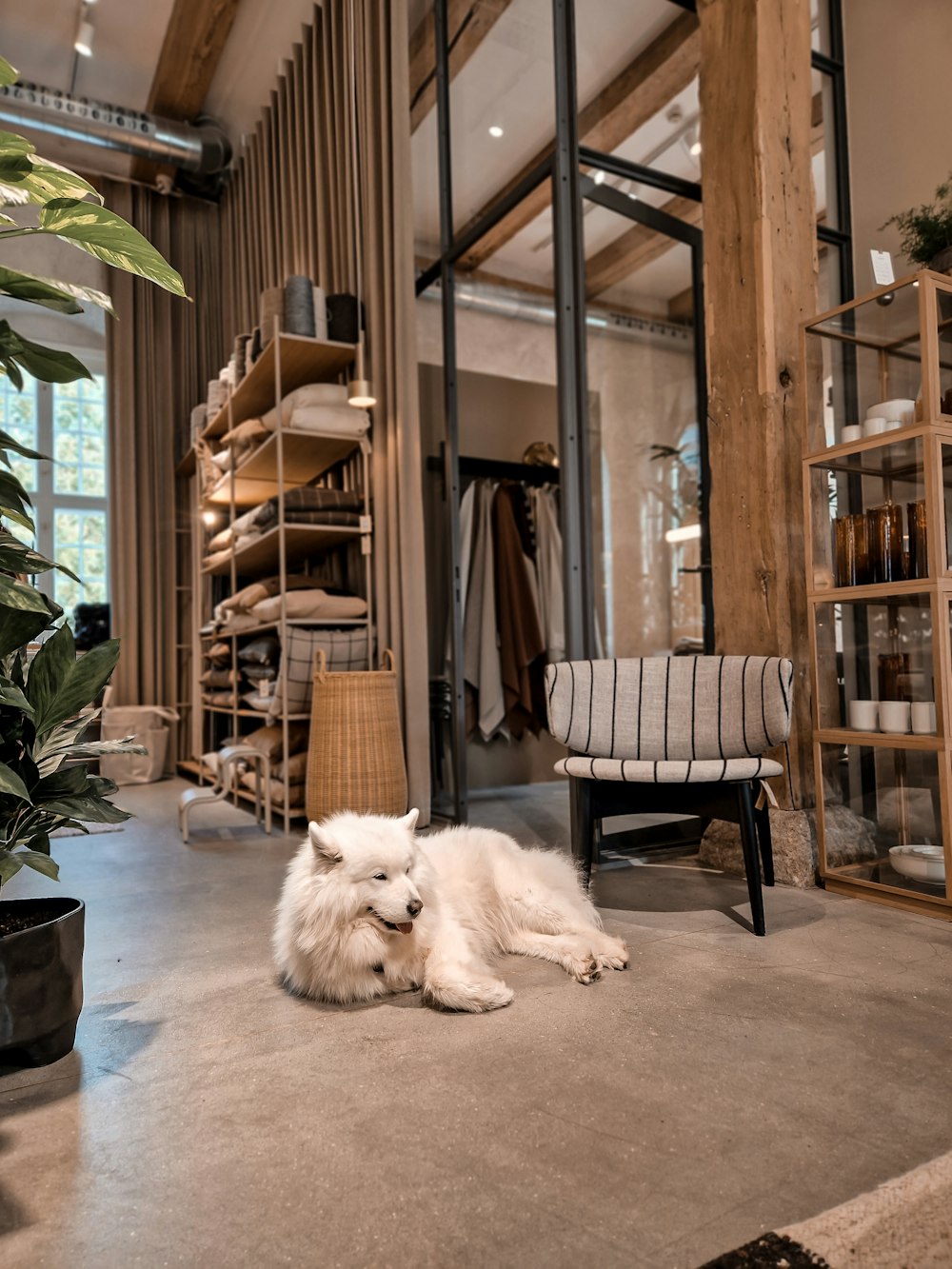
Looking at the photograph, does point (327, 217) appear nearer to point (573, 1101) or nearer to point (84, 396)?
point (84, 396)

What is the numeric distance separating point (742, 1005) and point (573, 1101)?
521mm

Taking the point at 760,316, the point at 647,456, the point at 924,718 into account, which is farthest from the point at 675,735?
the point at 647,456

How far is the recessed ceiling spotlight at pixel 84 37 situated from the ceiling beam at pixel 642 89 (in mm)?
3527

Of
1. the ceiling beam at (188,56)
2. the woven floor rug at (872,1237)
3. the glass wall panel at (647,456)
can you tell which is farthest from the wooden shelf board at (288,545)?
the woven floor rug at (872,1237)

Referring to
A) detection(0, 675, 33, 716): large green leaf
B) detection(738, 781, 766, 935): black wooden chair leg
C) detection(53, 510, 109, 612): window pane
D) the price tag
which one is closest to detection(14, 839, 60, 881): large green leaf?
detection(0, 675, 33, 716): large green leaf

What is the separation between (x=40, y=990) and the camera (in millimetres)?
1495

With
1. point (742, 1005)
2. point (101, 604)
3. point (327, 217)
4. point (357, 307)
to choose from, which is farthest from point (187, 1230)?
point (101, 604)

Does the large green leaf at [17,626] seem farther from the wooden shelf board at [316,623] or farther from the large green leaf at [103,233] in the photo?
the wooden shelf board at [316,623]

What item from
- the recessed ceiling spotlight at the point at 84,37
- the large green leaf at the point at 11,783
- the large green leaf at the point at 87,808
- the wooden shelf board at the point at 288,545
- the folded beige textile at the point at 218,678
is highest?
the recessed ceiling spotlight at the point at 84,37

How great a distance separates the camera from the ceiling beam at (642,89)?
335 cm

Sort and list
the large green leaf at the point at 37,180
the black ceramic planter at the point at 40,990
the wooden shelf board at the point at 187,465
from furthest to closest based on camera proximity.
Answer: the wooden shelf board at the point at 187,465, the black ceramic planter at the point at 40,990, the large green leaf at the point at 37,180

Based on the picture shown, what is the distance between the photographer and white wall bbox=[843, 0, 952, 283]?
3152 mm

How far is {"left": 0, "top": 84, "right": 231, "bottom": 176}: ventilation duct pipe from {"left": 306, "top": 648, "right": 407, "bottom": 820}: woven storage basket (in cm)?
444

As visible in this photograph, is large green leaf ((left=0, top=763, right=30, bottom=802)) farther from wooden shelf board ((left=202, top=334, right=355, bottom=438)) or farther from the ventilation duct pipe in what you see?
the ventilation duct pipe
